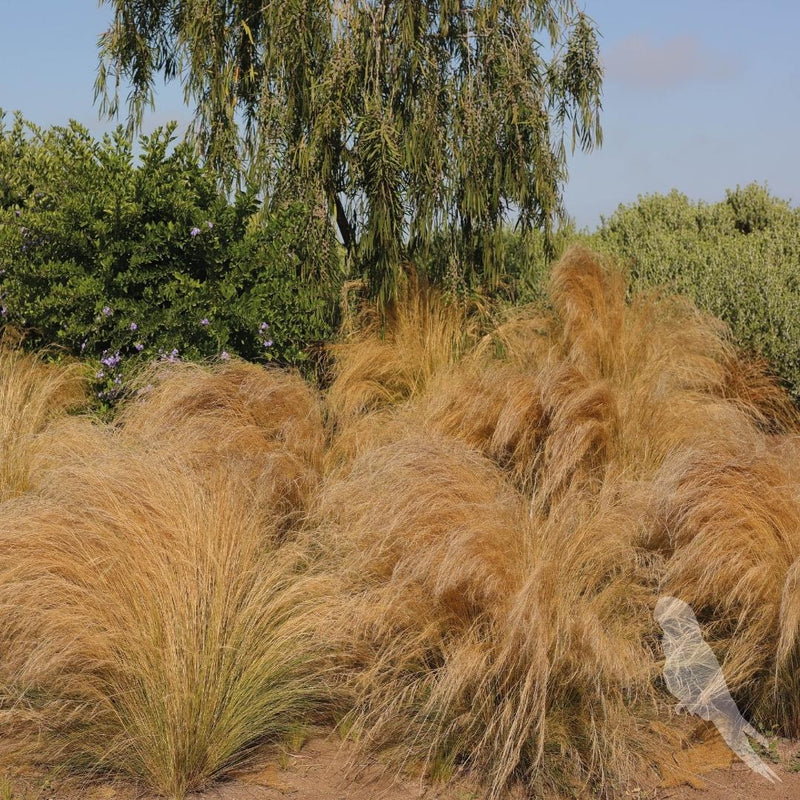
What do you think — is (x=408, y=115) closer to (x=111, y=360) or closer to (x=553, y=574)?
(x=111, y=360)

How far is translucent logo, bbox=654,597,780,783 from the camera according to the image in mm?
3658

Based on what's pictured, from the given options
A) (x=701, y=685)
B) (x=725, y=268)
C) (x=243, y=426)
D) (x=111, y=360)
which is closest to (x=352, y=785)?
(x=701, y=685)

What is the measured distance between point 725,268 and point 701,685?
418 cm

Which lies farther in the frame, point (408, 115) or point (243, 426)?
point (408, 115)

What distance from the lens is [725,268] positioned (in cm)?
723

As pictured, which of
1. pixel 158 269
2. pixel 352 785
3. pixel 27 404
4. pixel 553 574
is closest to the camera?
pixel 352 785

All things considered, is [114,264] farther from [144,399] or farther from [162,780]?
[162,780]

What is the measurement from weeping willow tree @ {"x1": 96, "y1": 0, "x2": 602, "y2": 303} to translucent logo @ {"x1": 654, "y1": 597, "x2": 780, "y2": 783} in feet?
12.7

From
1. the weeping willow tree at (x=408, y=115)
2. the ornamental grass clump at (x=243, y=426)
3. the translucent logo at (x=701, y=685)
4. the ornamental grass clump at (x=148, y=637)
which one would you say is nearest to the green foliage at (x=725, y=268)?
the weeping willow tree at (x=408, y=115)

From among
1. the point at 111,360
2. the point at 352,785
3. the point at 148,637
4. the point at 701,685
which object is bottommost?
the point at 352,785

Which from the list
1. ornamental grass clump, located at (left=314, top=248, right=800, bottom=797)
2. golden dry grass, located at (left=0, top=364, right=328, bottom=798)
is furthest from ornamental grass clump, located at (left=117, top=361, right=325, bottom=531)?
golden dry grass, located at (left=0, top=364, right=328, bottom=798)

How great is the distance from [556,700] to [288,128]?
4999 millimetres

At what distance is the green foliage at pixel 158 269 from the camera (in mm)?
6445

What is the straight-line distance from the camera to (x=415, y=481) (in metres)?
4.02
